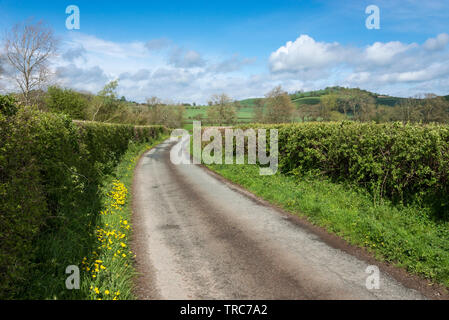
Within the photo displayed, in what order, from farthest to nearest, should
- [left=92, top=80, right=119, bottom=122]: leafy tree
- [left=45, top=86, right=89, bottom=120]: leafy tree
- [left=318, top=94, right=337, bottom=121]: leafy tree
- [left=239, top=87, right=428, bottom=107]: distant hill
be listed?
[left=239, top=87, right=428, bottom=107]: distant hill < [left=318, top=94, right=337, bottom=121]: leafy tree < [left=92, top=80, right=119, bottom=122]: leafy tree < [left=45, top=86, right=89, bottom=120]: leafy tree

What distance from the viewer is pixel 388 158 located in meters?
7.70

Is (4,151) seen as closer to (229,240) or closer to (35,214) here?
(35,214)

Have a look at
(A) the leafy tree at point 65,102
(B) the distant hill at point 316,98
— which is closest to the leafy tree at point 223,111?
(B) the distant hill at point 316,98

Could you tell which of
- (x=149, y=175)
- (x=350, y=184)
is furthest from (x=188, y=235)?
(x=149, y=175)

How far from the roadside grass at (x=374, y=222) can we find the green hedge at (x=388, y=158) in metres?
0.42

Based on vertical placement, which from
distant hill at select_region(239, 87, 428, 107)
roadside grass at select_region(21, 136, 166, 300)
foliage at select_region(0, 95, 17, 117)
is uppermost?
distant hill at select_region(239, 87, 428, 107)

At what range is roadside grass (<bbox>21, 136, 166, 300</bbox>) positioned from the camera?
410 centimetres

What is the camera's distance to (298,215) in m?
8.12

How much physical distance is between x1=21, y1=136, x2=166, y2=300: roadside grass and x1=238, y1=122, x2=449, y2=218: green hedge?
733cm

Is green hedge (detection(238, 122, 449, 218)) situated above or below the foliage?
below

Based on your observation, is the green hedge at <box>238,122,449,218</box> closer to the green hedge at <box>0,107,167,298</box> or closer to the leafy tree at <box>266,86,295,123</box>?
the green hedge at <box>0,107,167,298</box>

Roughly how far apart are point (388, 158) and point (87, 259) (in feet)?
27.3

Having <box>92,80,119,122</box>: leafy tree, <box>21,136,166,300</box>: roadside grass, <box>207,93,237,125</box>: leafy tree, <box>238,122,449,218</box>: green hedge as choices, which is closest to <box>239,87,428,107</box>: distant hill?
<box>207,93,237,125</box>: leafy tree

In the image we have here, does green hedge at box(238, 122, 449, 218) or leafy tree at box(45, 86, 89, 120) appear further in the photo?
leafy tree at box(45, 86, 89, 120)
